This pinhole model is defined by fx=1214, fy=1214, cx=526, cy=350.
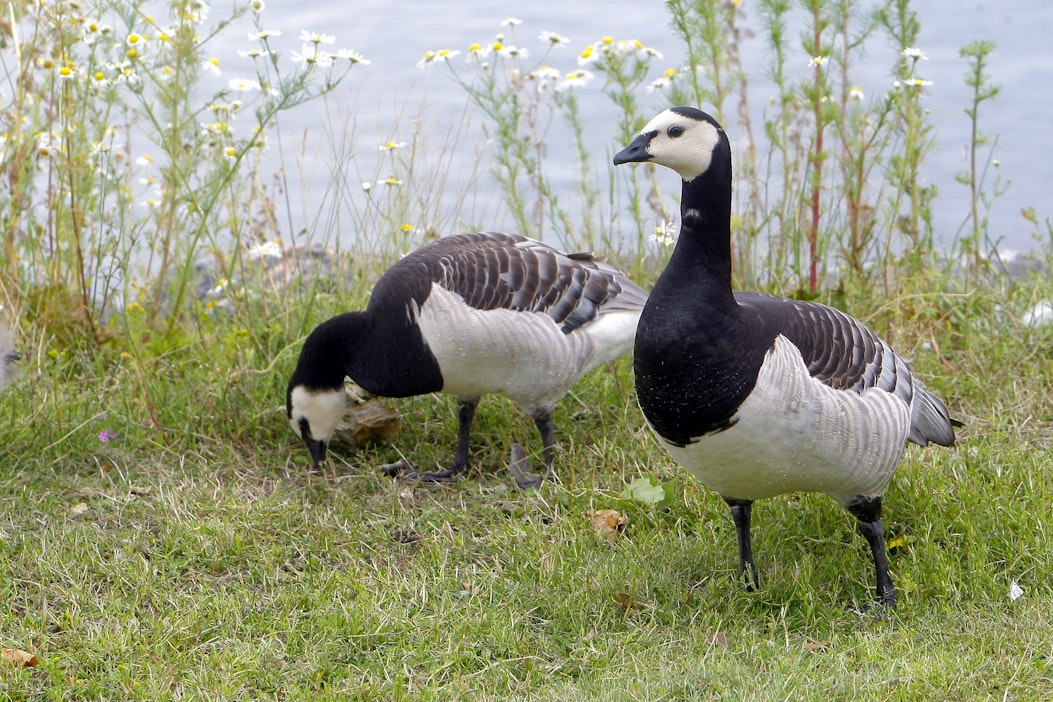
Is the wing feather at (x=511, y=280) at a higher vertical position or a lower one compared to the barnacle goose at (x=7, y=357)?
higher

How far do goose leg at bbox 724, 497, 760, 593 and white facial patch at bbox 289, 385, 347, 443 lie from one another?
2132mm

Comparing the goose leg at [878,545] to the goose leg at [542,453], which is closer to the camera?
the goose leg at [878,545]

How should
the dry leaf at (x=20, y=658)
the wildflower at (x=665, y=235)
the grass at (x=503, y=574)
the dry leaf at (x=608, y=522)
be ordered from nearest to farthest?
the grass at (x=503, y=574) → the dry leaf at (x=20, y=658) → the dry leaf at (x=608, y=522) → the wildflower at (x=665, y=235)

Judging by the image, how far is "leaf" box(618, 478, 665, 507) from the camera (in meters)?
5.11

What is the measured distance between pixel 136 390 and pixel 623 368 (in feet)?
8.32

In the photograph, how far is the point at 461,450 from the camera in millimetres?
6020

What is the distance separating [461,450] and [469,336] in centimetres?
75

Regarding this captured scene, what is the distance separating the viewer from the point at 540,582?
185 inches

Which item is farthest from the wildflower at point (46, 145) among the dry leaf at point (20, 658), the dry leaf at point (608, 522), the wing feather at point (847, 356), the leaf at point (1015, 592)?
the leaf at point (1015, 592)

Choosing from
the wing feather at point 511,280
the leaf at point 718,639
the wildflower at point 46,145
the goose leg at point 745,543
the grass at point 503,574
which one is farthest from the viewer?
the wildflower at point 46,145

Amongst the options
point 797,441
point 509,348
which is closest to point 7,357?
point 509,348

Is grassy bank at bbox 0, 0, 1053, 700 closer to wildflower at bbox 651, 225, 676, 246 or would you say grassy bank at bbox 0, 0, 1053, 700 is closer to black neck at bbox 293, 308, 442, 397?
wildflower at bbox 651, 225, 676, 246

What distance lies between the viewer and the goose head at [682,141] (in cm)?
397

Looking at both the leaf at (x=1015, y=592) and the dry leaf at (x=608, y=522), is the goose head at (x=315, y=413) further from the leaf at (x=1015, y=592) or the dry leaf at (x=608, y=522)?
the leaf at (x=1015, y=592)
